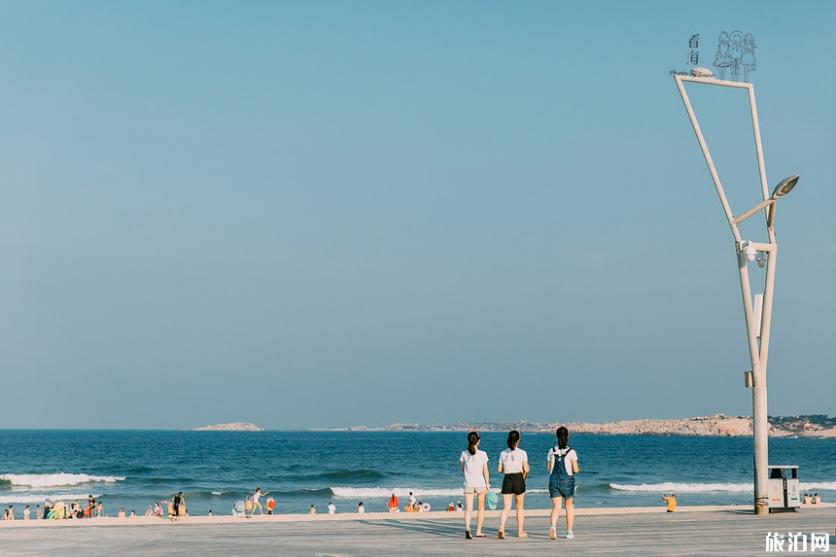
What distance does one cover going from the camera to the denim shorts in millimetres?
15703

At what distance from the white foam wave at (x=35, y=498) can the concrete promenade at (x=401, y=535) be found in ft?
146

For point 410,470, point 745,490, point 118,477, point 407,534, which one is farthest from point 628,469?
point 407,534

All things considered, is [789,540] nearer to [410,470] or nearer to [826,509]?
[826,509]

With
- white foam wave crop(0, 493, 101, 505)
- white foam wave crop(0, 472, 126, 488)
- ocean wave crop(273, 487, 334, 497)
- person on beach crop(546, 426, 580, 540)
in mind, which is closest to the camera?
person on beach crop(546, 426, 580, 540)

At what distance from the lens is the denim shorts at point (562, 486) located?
15.7 metres

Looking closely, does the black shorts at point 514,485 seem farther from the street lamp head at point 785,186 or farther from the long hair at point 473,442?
the street lamp head at point 785,186

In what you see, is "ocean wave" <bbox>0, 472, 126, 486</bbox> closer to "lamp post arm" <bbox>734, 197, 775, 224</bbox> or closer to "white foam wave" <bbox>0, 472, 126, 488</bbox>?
"white foam wave" <bbox>0, 472, 126, 488</bbox>

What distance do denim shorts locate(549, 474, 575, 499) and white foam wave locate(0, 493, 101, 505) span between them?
5033cm

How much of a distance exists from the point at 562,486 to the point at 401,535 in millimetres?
3032

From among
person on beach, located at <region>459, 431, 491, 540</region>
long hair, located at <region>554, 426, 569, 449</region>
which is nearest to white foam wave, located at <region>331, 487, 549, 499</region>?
person on beach, located at <region>459, 431, 491, 540</region>

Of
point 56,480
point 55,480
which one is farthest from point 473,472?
point 55,480

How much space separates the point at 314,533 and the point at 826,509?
39.6ft

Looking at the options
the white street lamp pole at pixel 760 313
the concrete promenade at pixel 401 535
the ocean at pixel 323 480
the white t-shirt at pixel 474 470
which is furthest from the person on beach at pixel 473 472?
the ocean at pixel 323 480

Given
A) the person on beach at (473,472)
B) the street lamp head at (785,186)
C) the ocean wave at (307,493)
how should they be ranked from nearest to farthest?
1. the person on beach at (473,472)
2. the street lamp head at (785,186)
3. the ocean wave at (307,493)
